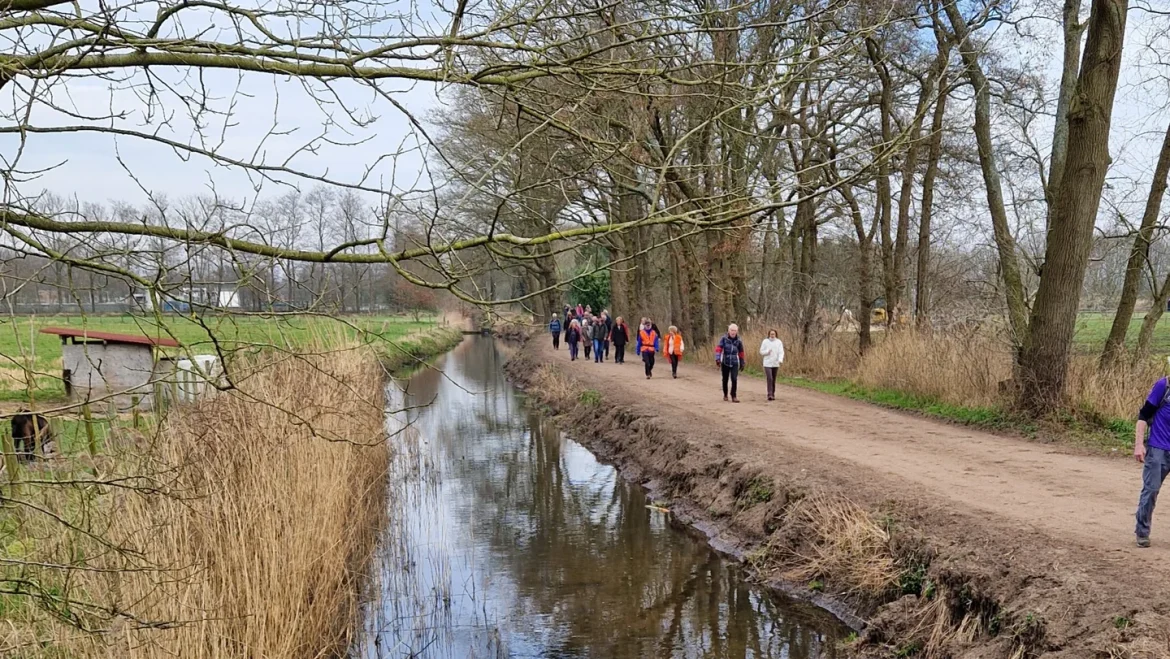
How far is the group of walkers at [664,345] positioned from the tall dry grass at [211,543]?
4031mm

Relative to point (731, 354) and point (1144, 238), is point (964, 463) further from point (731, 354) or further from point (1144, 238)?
point (1144, 238)

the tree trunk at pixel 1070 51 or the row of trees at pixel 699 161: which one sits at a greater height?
the tree trunk at pixel 1070 51

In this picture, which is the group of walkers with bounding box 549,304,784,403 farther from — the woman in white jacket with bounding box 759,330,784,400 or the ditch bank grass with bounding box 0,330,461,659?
the ditch bank grass with bounding box 0,330,461,659

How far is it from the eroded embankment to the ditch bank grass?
14.4 feet

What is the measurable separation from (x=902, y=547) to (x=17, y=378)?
678 centimetres

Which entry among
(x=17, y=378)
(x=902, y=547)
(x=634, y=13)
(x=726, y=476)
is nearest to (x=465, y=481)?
(x=726, y=476)

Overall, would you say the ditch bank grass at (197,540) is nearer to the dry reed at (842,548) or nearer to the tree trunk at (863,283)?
the dry reed at (842,548)

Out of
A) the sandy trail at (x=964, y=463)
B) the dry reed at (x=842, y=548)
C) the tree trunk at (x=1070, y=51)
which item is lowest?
the dry reed at (x=842, y=548)

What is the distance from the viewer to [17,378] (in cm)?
385

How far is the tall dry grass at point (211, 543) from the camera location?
4.12 metres

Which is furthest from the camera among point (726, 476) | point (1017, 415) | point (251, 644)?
point (1017, 415)

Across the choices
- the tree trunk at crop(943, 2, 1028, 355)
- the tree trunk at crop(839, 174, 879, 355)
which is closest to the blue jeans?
the tree trunk at crop(943, 2, 1028, 355)

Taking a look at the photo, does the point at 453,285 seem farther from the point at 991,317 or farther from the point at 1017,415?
the point at 991,317

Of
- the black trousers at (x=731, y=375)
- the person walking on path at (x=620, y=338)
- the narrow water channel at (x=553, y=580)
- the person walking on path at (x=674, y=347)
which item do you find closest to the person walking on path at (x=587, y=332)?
the person walking on path at (x=620, y=338)
